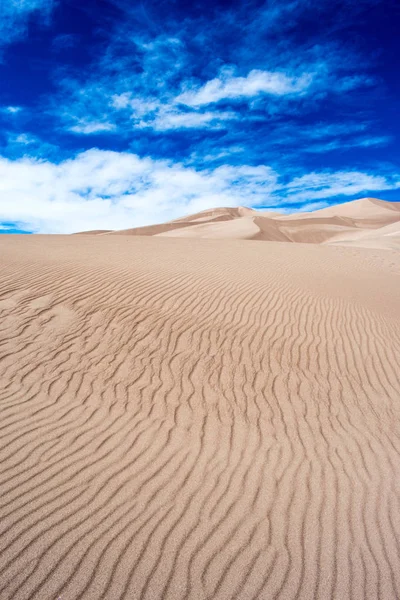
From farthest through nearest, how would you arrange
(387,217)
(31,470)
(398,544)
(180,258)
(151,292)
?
1. (387,217)
2. (180,258)
3. (151,292)
4. (31,470)
5. (398,544)

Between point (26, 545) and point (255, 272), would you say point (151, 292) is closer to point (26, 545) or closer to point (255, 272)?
point (255, 272)

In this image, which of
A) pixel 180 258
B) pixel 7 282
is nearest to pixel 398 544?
pixel 7 282

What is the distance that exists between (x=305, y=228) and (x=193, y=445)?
182 feet

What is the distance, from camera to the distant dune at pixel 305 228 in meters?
40.2

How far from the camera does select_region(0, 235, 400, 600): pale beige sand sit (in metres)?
3.22

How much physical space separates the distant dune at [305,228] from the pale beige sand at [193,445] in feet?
86.3

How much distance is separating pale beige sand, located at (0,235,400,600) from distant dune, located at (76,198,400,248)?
2629cm

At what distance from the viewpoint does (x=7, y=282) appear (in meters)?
9.77

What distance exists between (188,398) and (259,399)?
116cm

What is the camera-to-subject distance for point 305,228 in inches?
2210

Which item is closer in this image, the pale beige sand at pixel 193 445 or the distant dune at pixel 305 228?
the pale beige sand at pixel 193 445

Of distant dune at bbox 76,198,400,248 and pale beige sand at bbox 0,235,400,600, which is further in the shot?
distant dune at bbox 76,198,400,248

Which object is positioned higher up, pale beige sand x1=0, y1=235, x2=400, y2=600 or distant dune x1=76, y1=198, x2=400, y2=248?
distant dune x1=76, y1=198, x2=400, y2=248

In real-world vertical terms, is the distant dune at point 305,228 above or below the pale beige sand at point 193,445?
above
